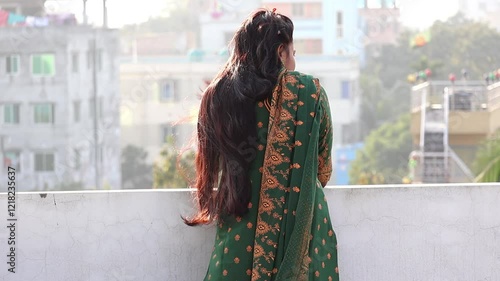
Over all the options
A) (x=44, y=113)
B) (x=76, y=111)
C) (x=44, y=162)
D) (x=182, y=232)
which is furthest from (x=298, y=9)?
(x=182, y=232)

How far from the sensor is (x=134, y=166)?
44.2 m

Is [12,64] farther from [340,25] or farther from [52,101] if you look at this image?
[340,25]

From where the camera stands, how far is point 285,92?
2408 millimetres

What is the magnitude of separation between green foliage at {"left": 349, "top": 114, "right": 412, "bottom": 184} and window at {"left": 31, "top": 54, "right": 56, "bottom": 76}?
13.5 m

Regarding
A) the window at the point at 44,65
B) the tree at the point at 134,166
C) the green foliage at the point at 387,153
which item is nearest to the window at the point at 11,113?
the window at the point at 44,65

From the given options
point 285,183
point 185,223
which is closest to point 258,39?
point 285,183

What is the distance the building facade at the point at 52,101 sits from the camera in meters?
39.3

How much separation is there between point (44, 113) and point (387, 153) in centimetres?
1533

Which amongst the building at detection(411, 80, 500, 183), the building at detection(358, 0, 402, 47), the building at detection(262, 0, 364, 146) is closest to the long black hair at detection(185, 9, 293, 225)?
the building at detection(411, 80, 500, 183)

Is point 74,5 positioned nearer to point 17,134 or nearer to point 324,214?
point 17,134

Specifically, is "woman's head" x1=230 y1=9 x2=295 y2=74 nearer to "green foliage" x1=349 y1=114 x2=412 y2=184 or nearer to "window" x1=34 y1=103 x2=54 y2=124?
Answer: "window" x1=34 y1=103 x2=54 y2=124

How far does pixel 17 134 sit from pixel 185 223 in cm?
3803

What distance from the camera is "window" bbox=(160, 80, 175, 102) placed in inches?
1670

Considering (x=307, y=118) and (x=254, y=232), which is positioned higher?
(x=307, y=118)
